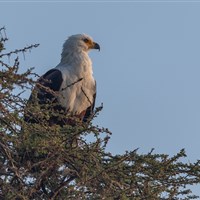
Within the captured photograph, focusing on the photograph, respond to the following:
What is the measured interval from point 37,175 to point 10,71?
839mm

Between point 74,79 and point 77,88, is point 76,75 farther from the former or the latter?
point 77,88

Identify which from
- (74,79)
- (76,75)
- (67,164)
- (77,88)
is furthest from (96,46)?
(67,164)

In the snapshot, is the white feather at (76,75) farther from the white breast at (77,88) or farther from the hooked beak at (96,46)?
the hooked beak at (96,46)

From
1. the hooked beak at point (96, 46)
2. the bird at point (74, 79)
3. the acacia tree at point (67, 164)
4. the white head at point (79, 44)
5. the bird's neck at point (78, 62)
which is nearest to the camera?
the acacia tree at point (67, 164)

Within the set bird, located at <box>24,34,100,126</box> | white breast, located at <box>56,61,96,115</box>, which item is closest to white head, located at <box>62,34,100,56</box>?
bird, located at <box>24,34,100,126</box>

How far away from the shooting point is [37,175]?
499 centimetres

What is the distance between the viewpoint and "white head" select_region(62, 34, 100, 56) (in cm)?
928

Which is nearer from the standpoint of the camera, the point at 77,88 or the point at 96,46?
the point at 77,88

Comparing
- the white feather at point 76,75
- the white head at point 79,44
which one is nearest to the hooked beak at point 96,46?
the white head at point 79,44

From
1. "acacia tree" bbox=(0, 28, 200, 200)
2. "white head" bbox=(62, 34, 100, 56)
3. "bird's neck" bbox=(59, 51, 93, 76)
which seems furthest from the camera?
"white head" bbox=(62, 34, 100, 56)

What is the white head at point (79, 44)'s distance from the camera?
30.5 feet

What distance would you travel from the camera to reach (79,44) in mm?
9414

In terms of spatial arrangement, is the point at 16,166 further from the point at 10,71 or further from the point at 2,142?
the point at 10,71

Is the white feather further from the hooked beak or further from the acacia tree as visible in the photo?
the acacia tree
